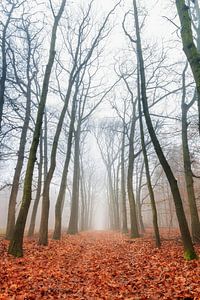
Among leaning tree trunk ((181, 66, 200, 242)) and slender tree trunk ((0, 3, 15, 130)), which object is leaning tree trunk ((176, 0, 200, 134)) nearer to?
leaning tree trunk ((181, 66, 200, 242))

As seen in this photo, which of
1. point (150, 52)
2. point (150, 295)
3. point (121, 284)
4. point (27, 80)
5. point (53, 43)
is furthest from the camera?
point (150, 52)

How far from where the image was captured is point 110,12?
612 inches

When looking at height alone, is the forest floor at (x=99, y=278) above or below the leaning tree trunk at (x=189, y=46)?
below

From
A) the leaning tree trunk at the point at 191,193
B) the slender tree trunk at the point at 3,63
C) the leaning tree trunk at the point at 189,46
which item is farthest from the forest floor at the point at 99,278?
the slender tree trunk at the point at 3,63

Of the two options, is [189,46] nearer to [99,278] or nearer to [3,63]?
[99,278]

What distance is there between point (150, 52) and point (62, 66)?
633 centimetres

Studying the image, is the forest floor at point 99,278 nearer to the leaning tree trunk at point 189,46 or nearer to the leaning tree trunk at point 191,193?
the leaning tree trunk at point 191,193

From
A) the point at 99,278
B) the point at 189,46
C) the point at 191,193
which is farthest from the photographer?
the point at 191,193

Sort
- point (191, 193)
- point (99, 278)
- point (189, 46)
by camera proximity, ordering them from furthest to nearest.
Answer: point (191, 193) → point (189, 46) → point (99, 278)

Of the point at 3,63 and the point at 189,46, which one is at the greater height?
the point at 3,63

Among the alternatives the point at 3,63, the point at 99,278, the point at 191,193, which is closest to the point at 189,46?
the point at 99,278

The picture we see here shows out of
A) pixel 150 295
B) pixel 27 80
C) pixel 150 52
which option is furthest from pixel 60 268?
pixel 150 52

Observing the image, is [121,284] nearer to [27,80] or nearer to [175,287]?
[175,287]

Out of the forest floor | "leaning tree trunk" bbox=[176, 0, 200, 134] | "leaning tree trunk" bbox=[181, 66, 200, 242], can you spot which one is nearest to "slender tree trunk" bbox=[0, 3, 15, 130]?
the forest floor
